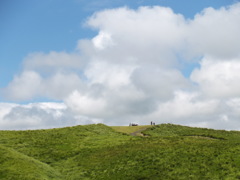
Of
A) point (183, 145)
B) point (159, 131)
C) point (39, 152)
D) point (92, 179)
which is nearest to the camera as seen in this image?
point (92, 179)

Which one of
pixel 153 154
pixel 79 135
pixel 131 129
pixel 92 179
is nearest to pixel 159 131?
pixel 131 129

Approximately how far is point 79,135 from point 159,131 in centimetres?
2134

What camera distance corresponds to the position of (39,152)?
53188 millimetres

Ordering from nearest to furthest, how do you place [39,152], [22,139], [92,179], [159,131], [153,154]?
[92,179] < [153,154] < [39,152] < [22,139] < [159,131]

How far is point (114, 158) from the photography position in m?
45.8

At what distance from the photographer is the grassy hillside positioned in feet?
122

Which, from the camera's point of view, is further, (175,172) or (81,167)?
(81,167)

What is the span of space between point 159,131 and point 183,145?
86.6ft

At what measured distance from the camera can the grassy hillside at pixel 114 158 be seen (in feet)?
122

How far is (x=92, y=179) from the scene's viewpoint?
3975cm

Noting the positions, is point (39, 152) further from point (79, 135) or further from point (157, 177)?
point (157, 177)

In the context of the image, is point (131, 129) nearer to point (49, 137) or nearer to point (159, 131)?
point (159, 131)

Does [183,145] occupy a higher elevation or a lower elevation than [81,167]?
higher

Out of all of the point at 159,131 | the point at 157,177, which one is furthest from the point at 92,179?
the point at 159,131
